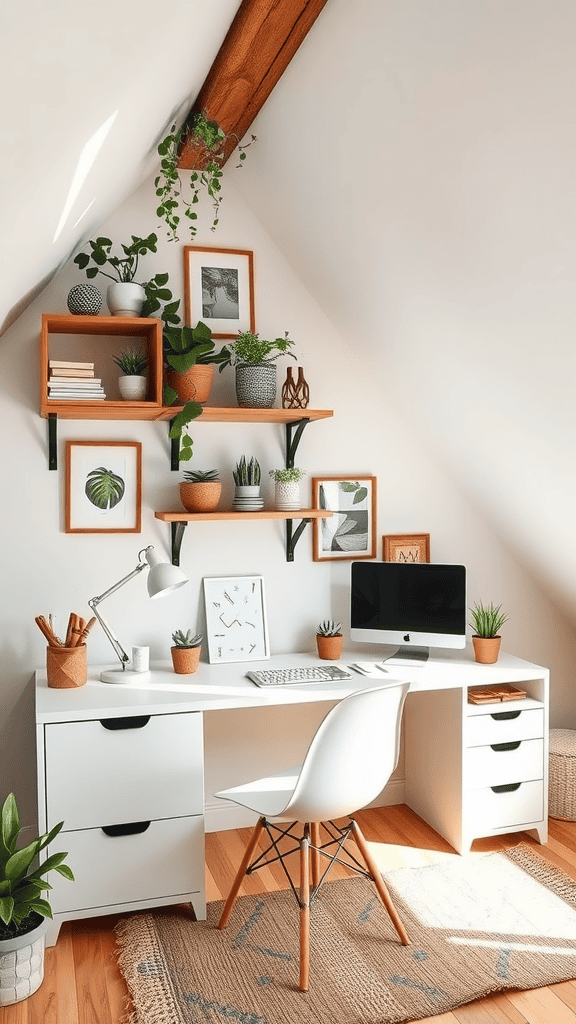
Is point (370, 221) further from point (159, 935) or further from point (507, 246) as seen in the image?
point (159, 935)

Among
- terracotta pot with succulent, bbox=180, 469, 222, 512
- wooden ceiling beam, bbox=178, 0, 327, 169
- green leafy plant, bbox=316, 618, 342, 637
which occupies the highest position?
wooden ceiling beam, bbox=178, 0, 327, 169

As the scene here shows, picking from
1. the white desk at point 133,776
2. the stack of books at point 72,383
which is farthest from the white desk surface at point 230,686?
the stack of books at point 72,383

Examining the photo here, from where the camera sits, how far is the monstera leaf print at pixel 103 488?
299cm

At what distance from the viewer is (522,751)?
3.05 m

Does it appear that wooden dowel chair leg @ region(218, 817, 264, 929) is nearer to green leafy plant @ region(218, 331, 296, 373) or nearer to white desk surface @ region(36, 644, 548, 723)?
white desk surface @ region(36, 644, 548, 723)

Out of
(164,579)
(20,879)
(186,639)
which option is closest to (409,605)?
(186,639)

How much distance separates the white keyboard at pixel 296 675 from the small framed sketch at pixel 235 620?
0.21 meters

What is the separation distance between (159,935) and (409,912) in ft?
Result: 2.63

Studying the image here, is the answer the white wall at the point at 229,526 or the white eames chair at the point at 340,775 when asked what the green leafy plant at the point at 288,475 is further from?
the white eames chair at the point at 340,775

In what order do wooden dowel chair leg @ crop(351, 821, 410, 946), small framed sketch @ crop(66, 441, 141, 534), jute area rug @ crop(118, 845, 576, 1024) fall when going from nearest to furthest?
jute area rug @ crop(118, 845, 576, 1024) → wooden dowel chair leg @ crop(351, 821, 410, 946) → small framed sketch @ crop(66, 441, 141, 534)

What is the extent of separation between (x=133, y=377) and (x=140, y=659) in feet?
3.27

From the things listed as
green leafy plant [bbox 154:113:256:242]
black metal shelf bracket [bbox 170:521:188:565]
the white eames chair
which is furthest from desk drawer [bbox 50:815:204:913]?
green leafy plant [bbox 154:113:256:242]

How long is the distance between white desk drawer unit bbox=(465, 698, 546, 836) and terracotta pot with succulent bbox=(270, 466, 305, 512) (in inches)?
41.2

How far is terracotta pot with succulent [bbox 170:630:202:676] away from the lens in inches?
113
